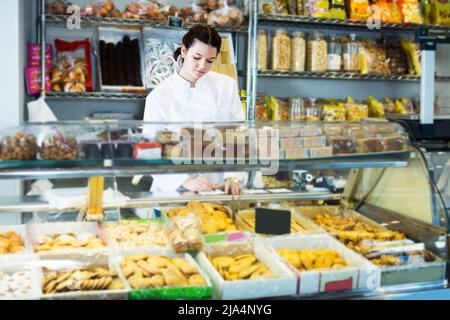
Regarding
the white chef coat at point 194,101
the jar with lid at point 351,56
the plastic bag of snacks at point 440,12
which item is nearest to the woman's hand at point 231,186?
the white chef coat at point 194,101

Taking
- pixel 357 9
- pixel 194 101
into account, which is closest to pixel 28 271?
pixel 194 101

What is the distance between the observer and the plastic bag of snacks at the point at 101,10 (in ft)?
12.2

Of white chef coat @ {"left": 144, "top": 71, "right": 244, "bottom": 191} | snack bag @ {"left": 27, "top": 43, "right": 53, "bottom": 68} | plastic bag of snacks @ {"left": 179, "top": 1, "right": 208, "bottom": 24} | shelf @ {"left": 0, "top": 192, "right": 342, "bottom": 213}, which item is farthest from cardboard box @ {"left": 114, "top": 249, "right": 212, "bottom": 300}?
plastic bag of snacks @ {"left": 179, "top": 1, "right": 208, "bottom": 24}

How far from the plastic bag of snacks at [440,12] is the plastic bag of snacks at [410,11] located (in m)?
0.25

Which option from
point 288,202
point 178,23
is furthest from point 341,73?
point 288,202

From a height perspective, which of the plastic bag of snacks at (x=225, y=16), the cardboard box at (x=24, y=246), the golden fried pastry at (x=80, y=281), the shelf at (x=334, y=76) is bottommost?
the golden fried pastry at (x=80, y=281)

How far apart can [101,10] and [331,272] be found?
2667 millimetres

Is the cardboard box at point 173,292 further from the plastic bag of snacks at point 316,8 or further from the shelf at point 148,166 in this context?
the plastic bag of snacks at point 316,8

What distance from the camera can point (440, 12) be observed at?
4.55 metres

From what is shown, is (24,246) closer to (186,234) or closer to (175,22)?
(186,234)

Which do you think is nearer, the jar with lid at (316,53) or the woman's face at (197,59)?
the woman's face at (197,59)

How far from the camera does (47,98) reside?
154 inches

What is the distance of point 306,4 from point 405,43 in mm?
978

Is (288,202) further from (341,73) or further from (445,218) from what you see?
(341,73)
